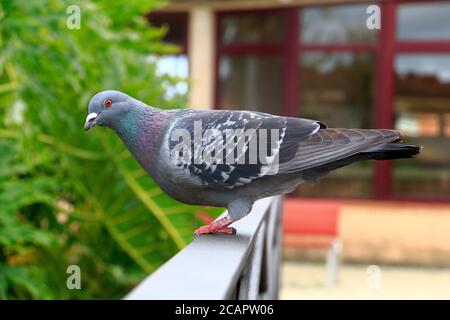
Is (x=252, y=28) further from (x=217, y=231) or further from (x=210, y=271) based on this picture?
(x=210, y=271)

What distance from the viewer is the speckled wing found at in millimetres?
1562

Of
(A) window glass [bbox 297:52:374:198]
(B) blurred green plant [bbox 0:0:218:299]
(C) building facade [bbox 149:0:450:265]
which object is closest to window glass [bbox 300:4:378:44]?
(C) building facade [bbox 149:0:450:265]

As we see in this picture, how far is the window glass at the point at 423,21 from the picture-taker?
7875mm

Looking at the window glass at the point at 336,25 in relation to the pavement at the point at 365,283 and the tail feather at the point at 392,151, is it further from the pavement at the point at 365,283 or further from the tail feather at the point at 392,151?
the tail feather at the point at 392,151

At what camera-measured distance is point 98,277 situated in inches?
191

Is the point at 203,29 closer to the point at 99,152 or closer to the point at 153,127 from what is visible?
the point at 99,152

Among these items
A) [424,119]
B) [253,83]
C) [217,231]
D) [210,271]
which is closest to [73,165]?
[217,231]

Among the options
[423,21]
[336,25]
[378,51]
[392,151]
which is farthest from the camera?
[336,25]

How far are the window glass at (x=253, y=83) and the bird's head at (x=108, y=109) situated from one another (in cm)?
690

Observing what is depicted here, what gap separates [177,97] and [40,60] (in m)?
1.49

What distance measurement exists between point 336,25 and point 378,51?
55 centimetres

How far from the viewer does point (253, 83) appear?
28.0 feet

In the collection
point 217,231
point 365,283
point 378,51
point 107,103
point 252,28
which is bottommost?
point 365,283
